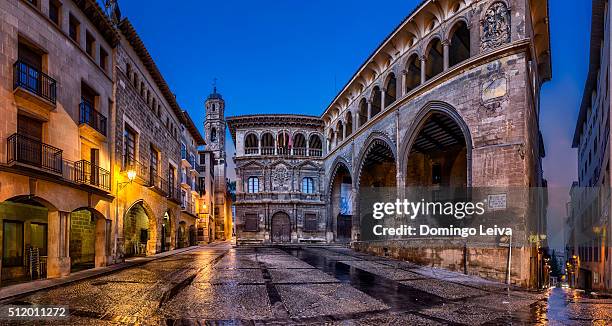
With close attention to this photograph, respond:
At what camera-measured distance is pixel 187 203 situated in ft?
113

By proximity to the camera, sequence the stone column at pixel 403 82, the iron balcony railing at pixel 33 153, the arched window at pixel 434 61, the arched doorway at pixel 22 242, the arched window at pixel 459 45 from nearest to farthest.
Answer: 1. the iron balcony railing at pixel 33 153
2. the arched doorway at pixel 22 242
3. the arched window at pixel 459 45
4. the stone column at pixel 403 82
5. the arched window at pixel 434 61

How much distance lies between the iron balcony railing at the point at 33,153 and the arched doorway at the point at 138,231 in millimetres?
8686

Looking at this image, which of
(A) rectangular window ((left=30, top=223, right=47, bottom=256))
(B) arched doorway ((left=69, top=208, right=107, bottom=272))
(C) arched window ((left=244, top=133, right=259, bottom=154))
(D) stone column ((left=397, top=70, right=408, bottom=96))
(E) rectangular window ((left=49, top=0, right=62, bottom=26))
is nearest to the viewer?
(E) rectangular window ((left=49, top=0, right=62, bottom=26))

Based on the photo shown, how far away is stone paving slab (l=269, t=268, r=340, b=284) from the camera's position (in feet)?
36.3

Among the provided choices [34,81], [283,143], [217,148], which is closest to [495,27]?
[34,81]

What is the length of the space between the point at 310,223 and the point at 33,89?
99.0ft

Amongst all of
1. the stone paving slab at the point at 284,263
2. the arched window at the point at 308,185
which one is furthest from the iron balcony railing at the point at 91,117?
the arched window at the point at 308,185

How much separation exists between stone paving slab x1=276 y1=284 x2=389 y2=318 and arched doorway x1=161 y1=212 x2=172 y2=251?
60.4 ft

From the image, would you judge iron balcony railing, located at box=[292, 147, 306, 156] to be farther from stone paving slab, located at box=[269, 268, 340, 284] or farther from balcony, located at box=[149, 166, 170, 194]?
stone paving slab, located at box=[269, 268, 340, 284]

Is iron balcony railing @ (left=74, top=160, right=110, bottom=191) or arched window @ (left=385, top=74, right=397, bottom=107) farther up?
arched window @ (left=385, top=74, right=397, bottom=107)

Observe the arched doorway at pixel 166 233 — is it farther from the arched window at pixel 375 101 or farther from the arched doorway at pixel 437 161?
the arched doorway at pixel 437 161

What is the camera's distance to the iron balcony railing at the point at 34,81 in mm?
10609

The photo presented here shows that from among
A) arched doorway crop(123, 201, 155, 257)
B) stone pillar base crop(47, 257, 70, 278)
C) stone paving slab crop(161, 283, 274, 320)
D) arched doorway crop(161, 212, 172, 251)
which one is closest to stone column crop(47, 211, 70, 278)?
stone pillar base crop(47, 257, 70, 278)

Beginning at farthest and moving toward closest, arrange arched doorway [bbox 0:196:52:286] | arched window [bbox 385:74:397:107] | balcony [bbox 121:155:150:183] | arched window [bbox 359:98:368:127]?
1. arched window [bbox 359:98:368:127]
2. arched window [bbox 385:74:397:107]
3. balcony [bbox 121:155:150:183]
4. arched doorway [bbox 0:196:52:286]
